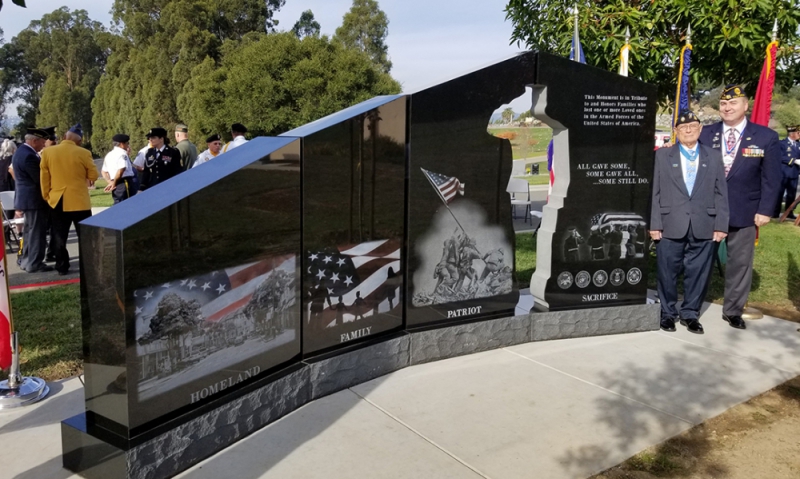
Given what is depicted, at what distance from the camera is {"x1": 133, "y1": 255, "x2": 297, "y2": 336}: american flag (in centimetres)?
318

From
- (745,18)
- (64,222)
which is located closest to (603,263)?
(745,18)

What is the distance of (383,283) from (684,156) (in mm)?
3004

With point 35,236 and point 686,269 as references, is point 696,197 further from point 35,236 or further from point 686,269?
point 35,236

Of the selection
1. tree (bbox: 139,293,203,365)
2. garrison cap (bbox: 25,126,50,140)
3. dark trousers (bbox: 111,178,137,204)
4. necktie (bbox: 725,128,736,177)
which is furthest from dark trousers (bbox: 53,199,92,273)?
necktie (bbox: 725,128,736,177)

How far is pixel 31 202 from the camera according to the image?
8.63 meters

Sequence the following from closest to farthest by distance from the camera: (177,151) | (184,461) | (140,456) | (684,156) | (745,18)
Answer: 1. (140,456)
2. (184,461)
3. (684,156)
4. (745,18)
5. (177,151)

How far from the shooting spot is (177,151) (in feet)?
33.1

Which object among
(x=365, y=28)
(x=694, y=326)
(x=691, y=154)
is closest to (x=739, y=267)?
(x=694, y=326)

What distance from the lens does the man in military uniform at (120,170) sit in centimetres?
1011

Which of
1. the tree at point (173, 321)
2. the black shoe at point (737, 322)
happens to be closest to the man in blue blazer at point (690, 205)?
the black shoe at point (737, 322)

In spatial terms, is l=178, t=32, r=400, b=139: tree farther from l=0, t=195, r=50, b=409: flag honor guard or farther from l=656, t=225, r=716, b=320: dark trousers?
l=0, t=195, r=50, b=409: flag honor guard

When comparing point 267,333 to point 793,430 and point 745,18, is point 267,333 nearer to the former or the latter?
point 793,430

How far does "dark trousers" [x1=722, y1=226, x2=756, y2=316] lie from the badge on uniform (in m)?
0.66

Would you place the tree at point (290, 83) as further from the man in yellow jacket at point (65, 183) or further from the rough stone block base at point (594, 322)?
the rough stone block base at point (594, 322)
